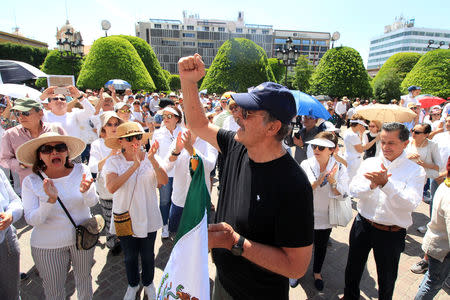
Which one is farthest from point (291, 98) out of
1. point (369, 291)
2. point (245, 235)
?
point (369, 291)

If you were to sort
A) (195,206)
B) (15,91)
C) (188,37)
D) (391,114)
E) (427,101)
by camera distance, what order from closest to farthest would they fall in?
(195,206)
(391,114)
(15,91)
(427,101)
(188,37)

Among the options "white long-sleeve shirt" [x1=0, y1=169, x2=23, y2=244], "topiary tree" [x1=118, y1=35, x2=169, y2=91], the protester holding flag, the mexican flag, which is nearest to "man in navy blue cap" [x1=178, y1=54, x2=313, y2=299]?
A: the mexican flag

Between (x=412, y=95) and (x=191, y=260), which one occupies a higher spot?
(x=412, y=95)

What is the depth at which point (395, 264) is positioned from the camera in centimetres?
267

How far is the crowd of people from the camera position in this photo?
154cm

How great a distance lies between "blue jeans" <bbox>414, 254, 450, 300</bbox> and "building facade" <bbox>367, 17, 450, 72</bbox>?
12234 centimetres

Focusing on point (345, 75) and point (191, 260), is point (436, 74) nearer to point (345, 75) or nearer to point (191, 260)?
point (345, 75)

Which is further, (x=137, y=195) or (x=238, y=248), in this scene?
(x=137, y=195)

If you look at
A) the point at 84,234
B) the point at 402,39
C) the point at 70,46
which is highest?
the point at 402,39

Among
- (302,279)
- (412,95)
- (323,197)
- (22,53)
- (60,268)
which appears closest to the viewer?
(60,268)

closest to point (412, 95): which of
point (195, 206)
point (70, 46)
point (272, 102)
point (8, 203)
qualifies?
point (272, 102)

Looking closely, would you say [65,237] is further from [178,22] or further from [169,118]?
[178,22]

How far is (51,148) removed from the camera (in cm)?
263

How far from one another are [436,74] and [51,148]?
80.3 ft
